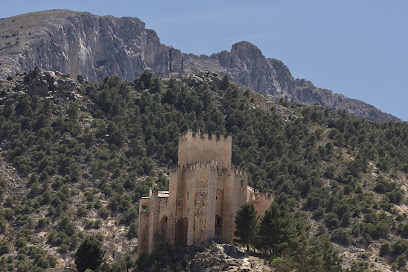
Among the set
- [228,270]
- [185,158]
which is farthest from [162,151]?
[228,270]

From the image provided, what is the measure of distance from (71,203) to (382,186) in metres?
40.9

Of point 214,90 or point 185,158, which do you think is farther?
point 214,90

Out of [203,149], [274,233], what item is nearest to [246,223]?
[274,233]

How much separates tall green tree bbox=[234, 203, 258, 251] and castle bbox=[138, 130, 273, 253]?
159 cm

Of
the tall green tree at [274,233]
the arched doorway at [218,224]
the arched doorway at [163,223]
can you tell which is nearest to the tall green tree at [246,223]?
the tall green tree at [274,233]

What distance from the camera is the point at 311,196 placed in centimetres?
10506

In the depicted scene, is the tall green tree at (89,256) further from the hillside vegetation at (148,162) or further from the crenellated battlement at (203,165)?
the hillside vegetation at (148,162)

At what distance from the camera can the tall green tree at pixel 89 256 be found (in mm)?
68750

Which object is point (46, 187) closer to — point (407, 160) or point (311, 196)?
point (311, 196)

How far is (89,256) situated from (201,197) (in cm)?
1243

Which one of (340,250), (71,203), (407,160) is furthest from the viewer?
(407,160)

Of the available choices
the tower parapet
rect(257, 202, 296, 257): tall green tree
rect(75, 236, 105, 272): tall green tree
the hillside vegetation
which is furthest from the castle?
the hillside vegetation

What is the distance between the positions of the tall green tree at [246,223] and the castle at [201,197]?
5.22 ft

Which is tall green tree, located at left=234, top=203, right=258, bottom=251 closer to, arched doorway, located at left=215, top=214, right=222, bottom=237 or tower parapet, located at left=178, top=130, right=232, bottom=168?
arched doorway, located at left=215, top=214, right=222, bottom=237
